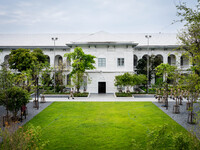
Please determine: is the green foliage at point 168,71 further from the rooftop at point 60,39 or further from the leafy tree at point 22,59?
the leafy tree at point 22,59

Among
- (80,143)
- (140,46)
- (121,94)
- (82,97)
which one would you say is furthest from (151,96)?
(80,143)

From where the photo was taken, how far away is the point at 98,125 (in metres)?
14.0

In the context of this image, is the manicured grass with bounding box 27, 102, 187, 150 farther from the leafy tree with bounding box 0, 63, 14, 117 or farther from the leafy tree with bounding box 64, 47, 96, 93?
the leafy tree with bounding box 64, 47, 96, 93

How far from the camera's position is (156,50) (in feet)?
127

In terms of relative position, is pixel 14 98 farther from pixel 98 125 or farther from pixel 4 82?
pixel 98 125

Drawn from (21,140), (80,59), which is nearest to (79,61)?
(80,59)

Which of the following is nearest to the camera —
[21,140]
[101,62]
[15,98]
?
[21,140]

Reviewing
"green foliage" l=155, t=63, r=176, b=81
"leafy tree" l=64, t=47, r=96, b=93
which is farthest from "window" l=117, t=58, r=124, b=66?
"green foliage" l=155, t=63, r=176, b=81

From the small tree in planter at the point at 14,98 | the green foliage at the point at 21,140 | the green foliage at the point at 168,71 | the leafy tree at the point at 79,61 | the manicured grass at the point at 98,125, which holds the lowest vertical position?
the manicured grass at the point at 98,125

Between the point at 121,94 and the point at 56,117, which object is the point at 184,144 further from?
the point at 121,94

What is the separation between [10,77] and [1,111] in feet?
19.8

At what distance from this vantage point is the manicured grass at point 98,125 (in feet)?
35.5

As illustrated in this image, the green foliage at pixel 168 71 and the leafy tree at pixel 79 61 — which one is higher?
the leafy tree at pixel 79 61

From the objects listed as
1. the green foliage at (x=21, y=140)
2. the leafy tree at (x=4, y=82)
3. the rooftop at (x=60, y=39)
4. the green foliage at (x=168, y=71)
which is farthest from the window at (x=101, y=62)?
the green foliage at (x=21, y=140)
